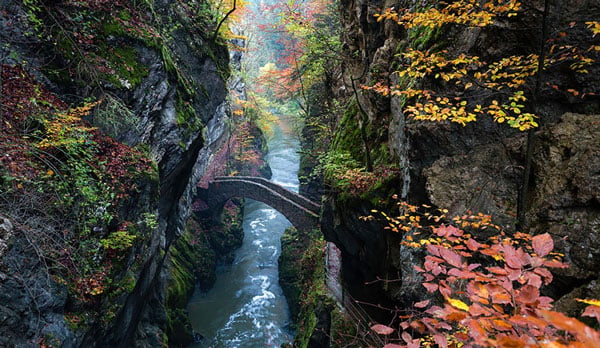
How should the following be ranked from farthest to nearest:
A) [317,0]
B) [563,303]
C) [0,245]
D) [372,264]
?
[317,0] < [372,264] < [0,245] < [563,303]

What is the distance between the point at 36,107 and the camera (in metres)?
4.53

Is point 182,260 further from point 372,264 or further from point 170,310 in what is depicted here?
point 372,264

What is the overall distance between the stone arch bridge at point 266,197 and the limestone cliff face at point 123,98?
7054 mm

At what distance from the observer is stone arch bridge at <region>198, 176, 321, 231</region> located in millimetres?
15633

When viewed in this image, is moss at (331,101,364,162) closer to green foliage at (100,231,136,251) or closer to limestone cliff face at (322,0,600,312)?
limestone cliff face at (322,0,600,312)

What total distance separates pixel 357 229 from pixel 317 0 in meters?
16.5

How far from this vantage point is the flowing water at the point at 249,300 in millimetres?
13165

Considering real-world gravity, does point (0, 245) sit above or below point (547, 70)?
below

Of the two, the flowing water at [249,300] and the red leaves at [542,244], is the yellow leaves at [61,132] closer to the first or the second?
the red leaves at [542,244]

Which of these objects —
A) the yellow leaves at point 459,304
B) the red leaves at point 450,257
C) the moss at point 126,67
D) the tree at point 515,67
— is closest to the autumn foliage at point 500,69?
the tree at point 515,67

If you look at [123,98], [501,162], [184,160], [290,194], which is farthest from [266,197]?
[501,162]

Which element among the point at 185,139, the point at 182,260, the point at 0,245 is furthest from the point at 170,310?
the point at 0,245

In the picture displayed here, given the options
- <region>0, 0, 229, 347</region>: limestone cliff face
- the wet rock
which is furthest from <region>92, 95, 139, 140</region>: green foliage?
the wet rock

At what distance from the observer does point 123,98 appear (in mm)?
6285
